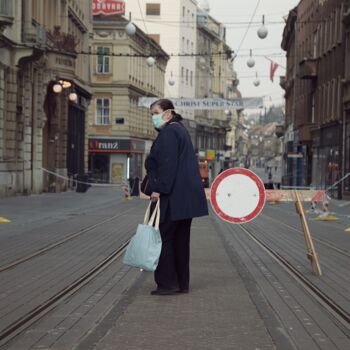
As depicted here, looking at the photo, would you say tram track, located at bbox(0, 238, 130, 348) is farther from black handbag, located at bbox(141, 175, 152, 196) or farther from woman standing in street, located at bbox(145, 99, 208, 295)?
black handbag, located at bbox(141, 175, 152, 196)

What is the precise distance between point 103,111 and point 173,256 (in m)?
59.4

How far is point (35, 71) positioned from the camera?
36125 millimetres

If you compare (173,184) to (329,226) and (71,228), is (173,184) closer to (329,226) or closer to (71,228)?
(71,228)

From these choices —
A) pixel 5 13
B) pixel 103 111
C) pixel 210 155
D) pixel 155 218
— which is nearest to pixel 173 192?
pixel 155 218

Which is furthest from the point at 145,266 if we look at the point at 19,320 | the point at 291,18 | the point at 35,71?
the point at 291,18

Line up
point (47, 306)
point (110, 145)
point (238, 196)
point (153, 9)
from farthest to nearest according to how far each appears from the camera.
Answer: point (153, 9), point (110, 145), point (238, 196), point (47, 306)

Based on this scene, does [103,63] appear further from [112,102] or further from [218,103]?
[218,103]

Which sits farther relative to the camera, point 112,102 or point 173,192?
point 112,102

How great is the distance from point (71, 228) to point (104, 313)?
36.8 feet

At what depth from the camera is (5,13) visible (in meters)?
29.3

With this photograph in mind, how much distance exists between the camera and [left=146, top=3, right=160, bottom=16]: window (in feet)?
285

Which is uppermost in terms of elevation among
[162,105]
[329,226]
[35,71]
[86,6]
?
[86,6]

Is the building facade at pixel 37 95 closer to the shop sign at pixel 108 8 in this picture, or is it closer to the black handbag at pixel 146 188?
the shop sign at pixel 108 8

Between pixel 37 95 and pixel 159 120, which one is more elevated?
pixel 37 95
